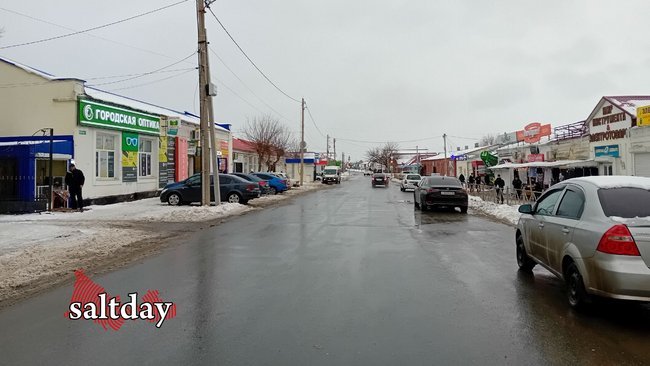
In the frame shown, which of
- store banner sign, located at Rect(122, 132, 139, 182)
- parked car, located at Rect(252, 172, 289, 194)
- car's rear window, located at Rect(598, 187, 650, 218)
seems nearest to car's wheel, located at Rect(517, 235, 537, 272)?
car's rear window, located at Rect(598, 187, 650, 218)

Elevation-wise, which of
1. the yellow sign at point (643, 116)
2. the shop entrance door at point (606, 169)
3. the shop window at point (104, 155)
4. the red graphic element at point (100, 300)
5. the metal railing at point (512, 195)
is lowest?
the red graphic element at point (100, 300)

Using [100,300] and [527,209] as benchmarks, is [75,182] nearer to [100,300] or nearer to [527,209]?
[100,300]

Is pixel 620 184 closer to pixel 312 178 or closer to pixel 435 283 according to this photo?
pixel 435 283

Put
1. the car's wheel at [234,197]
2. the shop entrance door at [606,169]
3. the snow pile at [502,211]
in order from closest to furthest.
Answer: the snow pile at [502,211]
the car's wheel at [234,197]
the shop entrance door at [606,169]

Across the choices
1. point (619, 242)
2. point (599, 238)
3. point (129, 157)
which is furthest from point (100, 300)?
point (129, 157)

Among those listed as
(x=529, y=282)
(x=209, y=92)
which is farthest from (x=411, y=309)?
(x=209, y=92)

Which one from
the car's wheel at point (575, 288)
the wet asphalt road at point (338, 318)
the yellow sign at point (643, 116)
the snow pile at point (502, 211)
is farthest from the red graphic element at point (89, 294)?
the yellow sign at point (643, 116)

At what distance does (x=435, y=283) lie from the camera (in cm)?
696

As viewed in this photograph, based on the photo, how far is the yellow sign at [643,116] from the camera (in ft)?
65.4

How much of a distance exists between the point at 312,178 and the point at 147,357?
67.9 meters

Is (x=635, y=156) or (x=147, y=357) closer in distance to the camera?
(x=147, y=357)

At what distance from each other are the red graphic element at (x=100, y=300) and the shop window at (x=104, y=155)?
54.1 feet

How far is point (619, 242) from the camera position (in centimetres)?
494

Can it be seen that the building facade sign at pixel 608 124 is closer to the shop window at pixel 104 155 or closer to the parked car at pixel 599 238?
the parked car at pixel 599 238
